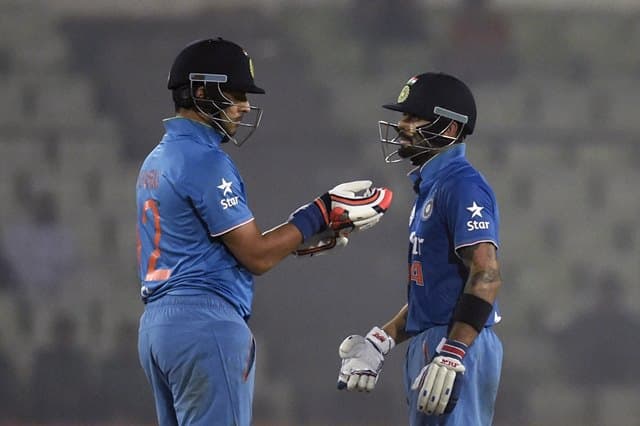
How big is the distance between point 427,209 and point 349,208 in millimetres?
240

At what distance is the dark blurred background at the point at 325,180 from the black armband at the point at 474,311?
454cm

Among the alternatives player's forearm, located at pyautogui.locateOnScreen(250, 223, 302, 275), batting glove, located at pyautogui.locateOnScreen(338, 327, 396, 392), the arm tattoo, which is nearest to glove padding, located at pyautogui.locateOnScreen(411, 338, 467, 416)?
the arm tattoo

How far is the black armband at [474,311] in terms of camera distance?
2.90 metres

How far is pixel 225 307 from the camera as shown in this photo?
9.93 ft

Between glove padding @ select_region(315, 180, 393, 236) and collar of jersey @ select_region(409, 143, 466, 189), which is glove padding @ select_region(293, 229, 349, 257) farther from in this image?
collar of jersey @ select_region(409, 143, 466, 189)

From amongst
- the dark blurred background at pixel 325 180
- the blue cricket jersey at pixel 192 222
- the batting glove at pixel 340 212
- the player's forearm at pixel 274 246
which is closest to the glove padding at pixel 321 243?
the batting glove at pixel 340 212

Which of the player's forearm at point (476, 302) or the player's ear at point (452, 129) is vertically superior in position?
the player's ear at point (452, 129)

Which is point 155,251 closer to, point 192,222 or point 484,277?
point 192,222

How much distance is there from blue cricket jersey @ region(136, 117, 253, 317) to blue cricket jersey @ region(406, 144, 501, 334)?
0.50 meters

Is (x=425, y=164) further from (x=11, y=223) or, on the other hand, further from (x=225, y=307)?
(x=11, y=223)

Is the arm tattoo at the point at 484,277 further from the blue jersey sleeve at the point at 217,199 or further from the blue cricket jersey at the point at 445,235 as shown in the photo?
the blue jersey sleeve at the point at 217,199

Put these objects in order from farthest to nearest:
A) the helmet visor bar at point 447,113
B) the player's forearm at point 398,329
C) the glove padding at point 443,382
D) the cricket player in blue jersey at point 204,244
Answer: the player's forearm at point 398,329 → the helmet visor bar at point 447,113 → the cricket player in blue jersey at point 204,244 → the glove padding at point 443,382

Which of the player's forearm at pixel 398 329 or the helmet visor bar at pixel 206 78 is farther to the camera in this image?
the player's forearm at pixel 398 329

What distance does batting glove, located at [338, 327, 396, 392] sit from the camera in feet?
10.7
